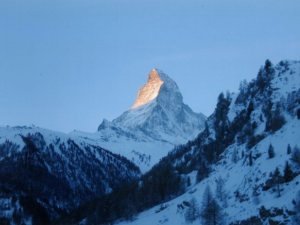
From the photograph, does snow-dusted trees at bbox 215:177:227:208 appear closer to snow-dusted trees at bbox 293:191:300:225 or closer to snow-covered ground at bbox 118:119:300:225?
snow-covered ground at bbox 118:119:300:225

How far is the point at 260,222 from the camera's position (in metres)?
146

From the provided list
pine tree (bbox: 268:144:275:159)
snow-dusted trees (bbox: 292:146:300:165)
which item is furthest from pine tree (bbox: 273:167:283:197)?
pine tree (bbox: 268:144:275:159)

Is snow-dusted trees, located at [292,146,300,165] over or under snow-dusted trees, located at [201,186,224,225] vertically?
over

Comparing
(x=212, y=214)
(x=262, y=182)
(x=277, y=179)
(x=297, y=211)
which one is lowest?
(x=297, y=211)

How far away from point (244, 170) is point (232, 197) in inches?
577

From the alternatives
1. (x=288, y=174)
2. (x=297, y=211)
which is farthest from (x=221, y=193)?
(x=297, y=211)

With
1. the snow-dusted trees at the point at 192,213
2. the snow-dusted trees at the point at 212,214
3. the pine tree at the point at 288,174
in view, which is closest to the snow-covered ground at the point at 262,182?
the pine tree at the point at 288,174

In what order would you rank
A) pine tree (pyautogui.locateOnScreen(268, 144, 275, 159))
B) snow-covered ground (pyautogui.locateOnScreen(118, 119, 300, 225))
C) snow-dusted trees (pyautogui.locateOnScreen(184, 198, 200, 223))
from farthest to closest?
1. snow-dusted trees (pyautogui.locateOnScreen(184, 198, 200, 223))
2. pine tree (pyautogui.locateOnScreen(268, 144, 275, 159))
3. snow-covered ground (pyautogui.locateOnScreen(118, 119, 300, 225))

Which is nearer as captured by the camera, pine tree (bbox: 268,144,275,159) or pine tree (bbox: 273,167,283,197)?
pine tree (bbox: 273,167,283,197)

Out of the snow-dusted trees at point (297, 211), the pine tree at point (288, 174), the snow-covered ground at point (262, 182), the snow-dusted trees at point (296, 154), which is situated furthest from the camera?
the snow-dusted trees at point (296, 154)

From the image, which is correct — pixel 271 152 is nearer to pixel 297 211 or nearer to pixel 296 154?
pixel 296 154

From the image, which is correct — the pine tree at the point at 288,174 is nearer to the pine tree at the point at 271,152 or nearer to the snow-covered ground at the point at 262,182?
the snow-covered ground at the point at 262,182

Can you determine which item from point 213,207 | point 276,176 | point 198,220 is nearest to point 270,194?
point 276,176

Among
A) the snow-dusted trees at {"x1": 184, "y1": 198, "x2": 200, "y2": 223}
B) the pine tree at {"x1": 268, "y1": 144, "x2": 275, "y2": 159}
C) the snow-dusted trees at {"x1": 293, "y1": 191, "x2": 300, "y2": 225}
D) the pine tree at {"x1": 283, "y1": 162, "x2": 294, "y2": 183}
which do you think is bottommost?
the snow-dusted trees at {"x1": 293, "y1": 191, "x2": 300, "y2": 225}
